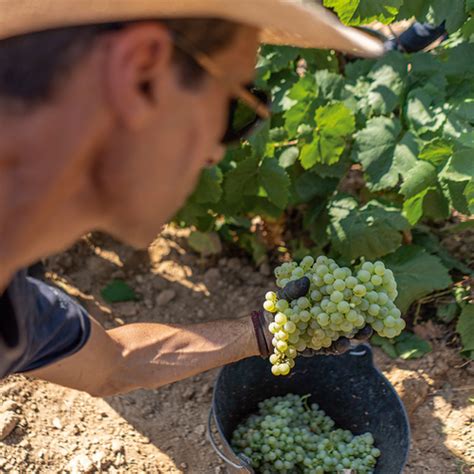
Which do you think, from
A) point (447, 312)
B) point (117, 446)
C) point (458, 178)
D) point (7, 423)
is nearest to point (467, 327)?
point (447, 312)

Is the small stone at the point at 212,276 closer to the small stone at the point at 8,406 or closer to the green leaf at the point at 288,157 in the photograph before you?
the green leaf at the point at 288,157

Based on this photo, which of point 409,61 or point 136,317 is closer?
point 409,61

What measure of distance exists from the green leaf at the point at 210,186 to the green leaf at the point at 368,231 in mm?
460

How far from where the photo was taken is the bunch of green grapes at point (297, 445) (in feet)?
8.03

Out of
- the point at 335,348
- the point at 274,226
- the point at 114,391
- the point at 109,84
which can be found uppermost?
the point at 109,84

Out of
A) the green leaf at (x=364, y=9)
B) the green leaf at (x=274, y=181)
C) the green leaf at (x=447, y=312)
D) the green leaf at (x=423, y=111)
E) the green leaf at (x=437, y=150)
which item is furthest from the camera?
the green leaf at (x=447, y=312)

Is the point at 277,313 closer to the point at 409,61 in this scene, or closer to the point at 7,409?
the point at 7,409

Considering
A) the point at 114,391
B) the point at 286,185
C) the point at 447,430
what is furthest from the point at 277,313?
the point at 447,430

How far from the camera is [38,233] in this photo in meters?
0.94

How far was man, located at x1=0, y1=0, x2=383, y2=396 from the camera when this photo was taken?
848 millimetres

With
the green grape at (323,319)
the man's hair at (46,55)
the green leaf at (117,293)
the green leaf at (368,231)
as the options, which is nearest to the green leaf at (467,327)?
the green leaf at (368,231)

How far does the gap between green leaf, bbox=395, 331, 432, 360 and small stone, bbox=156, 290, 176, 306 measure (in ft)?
3.22

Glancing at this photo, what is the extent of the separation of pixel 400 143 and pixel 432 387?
0.93 metres

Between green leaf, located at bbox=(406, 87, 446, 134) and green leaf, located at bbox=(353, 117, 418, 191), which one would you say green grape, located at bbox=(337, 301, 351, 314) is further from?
green leaf, located at bbox=(406, 87, 446, 134)
